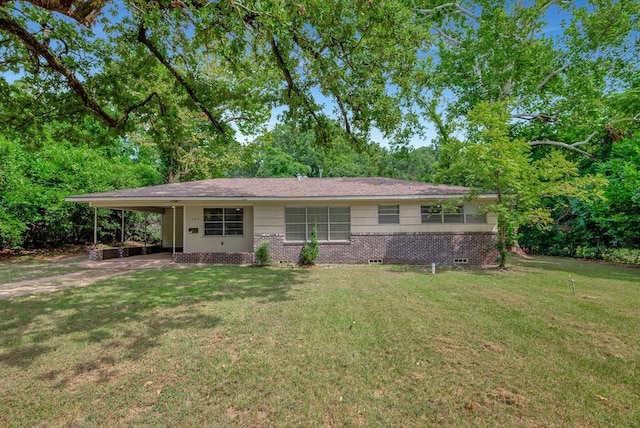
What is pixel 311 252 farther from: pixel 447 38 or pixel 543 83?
pixel 447 38

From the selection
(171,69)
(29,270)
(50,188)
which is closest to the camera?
(171,69)

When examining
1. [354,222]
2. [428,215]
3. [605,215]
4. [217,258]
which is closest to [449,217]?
[428,215]

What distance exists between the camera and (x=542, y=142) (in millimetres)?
17453

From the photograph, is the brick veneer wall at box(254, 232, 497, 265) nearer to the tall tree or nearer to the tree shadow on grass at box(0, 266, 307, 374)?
the tree shadow on grass at box(0, 266, 307, 374)

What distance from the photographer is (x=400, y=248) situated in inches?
492

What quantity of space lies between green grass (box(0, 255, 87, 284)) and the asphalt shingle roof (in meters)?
2.56

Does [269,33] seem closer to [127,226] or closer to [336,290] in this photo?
[336,290]

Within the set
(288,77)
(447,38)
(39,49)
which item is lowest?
(39,49)

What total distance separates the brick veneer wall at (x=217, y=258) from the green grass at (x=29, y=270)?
3.13 m

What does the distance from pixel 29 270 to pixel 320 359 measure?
1143 cm

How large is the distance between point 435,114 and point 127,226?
66.2ft

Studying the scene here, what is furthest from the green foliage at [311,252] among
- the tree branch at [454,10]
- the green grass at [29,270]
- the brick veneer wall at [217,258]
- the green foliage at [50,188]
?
the tree branch at [454,10]

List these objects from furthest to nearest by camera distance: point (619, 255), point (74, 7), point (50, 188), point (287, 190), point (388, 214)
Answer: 1. point (50, 188)
2. point (619, 255)
3. point (287, 190)
4. point (388, 214)
5. point (74, 7)

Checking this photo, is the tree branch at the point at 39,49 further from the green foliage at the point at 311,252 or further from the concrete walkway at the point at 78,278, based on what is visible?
the green foliage at the point at 311,252
